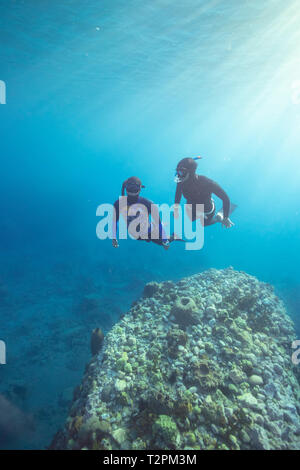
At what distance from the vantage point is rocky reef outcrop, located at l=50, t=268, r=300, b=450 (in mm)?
3463

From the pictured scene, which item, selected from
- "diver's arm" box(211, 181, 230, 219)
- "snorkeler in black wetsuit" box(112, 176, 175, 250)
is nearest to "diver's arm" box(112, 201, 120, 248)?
"snorkeler in black wetsuit" box(112, 176, 175, 250)

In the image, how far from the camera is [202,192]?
6500 millimetres

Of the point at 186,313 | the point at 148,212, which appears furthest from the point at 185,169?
the point at 186,313

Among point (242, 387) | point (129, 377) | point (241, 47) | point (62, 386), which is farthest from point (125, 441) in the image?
point (241, 47)

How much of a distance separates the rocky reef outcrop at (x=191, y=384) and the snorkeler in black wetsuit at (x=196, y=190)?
8.93ft

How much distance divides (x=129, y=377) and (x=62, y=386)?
287 inches

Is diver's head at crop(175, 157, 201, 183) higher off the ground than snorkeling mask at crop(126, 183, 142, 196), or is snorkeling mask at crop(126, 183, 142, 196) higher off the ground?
diver's head at crop(175, 157, 201, 183)

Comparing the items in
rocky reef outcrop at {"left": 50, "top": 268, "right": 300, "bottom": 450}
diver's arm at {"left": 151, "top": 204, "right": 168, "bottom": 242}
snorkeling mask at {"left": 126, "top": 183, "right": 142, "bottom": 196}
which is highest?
snorkeling mask at {"left": 126, "top": 183, "right": 142, "bottom": 196}

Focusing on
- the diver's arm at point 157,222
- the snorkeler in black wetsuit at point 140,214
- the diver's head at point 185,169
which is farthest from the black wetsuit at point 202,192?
the snorkeler in black wetsuit at point 140,214

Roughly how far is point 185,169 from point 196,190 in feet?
2.49

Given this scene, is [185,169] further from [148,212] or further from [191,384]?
[191,384]

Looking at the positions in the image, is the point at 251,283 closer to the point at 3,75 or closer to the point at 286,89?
the point at 286,89

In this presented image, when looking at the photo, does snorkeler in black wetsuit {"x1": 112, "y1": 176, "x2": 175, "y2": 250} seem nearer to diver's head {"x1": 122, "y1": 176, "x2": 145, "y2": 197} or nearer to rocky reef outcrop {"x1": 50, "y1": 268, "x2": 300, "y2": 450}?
diver's head {"x1": 122, "y1": 176, "x2": 145, "y2": 197}
